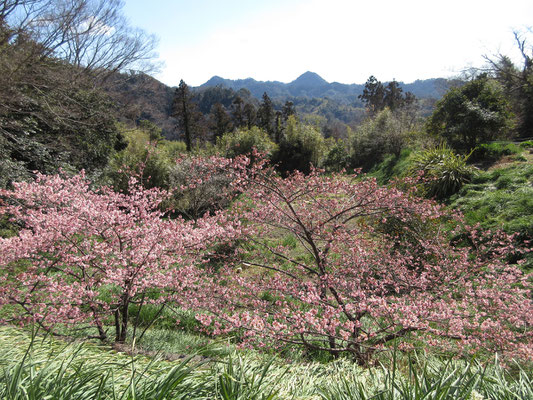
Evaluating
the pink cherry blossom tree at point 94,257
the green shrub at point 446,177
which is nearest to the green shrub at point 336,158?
the green shrub at point 446,177

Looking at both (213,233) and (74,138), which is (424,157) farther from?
(74,138)

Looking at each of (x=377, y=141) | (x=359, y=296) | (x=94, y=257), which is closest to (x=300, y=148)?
(x=377, y=141)

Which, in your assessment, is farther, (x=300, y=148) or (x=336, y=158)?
(x=300, y=148)

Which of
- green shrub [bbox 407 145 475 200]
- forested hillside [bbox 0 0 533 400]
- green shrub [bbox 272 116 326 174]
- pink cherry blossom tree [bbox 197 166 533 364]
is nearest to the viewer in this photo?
forested hillside [bbox 0 0 533 400]

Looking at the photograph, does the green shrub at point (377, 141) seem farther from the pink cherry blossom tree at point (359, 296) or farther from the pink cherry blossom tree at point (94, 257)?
the pink cherry blossom tree at point (94, 257)

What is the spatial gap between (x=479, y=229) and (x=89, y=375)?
6.56 metres

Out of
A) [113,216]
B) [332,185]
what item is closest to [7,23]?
[113,216]

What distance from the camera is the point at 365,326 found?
146 inches

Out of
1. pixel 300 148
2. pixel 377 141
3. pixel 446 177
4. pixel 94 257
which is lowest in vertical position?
pixel 446 177

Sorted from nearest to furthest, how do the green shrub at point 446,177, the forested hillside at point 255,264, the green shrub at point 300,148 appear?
the forested hillside at point 255,264
the green shrub at point 446,177
the green shrub at point 300,148

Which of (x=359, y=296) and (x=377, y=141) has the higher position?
(x=377, y=141)

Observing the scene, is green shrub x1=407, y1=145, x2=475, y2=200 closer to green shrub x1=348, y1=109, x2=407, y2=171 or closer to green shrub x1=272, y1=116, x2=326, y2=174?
green shrub x1=348, y1=109, x2=407, y2=171

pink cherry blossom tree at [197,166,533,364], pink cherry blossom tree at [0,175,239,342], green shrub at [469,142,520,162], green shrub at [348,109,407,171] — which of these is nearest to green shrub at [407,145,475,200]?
green shrub at [469,142,520,162]

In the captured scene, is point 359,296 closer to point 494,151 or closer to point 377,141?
point 494,151
